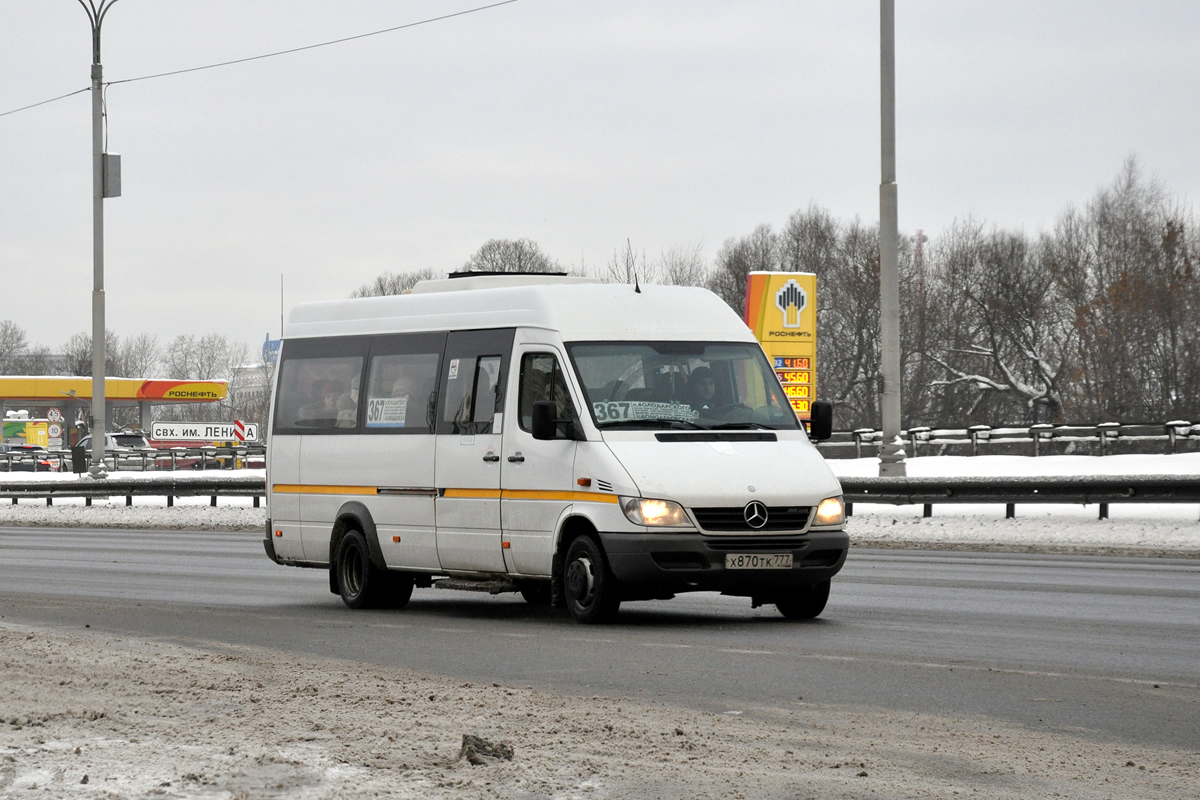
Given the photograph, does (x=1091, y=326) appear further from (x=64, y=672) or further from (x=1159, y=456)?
(x=64, y=672)

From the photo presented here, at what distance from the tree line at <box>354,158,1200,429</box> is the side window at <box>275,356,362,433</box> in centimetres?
5185

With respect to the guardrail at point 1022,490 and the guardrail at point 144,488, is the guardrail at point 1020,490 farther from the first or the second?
the guardrail at point 144,488

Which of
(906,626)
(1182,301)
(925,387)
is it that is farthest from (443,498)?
(925,387)

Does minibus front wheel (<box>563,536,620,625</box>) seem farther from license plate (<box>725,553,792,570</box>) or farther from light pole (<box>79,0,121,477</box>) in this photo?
light pole (<box>79,0,121,477</box>)

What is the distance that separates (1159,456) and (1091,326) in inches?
1225

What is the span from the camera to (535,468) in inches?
488

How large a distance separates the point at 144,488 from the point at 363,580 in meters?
22.9

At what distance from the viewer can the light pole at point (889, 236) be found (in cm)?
2433

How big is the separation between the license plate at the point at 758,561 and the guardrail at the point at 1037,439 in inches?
1064

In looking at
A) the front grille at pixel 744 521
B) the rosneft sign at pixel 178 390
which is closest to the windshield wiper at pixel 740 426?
the front grille at pixel 744 521

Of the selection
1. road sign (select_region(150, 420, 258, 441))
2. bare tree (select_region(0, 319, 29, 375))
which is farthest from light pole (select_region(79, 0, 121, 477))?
bare tree (select_region(0, 319, 29, 375))

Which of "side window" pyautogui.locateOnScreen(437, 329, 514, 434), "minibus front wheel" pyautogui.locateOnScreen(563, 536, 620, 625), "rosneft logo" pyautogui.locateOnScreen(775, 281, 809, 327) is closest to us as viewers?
"minibus front wheel" pyautogui.locateOnScreen(563, 536, 620, 625)

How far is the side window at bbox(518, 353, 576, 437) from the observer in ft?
40.4

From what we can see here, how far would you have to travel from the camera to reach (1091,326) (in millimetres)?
67312
